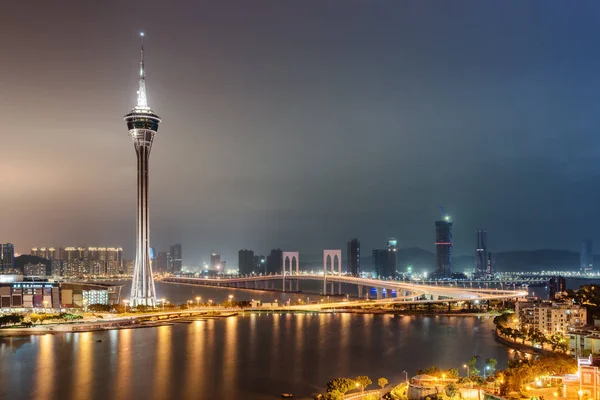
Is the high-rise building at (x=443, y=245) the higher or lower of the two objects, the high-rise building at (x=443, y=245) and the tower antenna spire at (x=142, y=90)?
the lower

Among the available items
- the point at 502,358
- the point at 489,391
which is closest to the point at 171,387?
the point at 489,391

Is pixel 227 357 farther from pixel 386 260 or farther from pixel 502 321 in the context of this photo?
pixel 386 260

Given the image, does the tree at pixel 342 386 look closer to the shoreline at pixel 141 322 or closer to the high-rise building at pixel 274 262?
the shoreline at pixel 141 322

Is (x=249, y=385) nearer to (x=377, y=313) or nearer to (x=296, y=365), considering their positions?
(x=296, y=365)

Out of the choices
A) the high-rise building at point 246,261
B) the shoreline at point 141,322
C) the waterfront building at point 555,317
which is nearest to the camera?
the waterfront building at point 555,317

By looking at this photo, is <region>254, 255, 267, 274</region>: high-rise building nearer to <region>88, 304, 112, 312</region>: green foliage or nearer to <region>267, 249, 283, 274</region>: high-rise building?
<region>267, 249, 283, 274</region>: high-rise building

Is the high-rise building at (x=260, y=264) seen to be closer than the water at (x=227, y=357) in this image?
No

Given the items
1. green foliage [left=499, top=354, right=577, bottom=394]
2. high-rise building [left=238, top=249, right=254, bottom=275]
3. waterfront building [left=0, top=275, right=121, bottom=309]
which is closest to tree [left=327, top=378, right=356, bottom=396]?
green foliage [left=499, top=354, right=577, bottom=394]

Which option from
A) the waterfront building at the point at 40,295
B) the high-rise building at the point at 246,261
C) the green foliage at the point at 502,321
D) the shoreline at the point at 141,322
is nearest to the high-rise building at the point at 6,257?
the high-rise building at the point at 246,261
